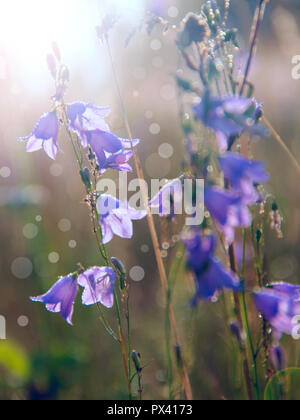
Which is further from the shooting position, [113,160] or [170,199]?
[113,160]

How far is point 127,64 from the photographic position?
15.4 feet

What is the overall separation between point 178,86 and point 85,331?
2.07 metres

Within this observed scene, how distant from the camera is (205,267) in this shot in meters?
0.83

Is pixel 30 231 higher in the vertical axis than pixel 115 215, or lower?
lower

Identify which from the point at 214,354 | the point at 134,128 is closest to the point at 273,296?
the point at 214,354

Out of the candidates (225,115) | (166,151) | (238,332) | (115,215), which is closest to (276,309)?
(238,332)

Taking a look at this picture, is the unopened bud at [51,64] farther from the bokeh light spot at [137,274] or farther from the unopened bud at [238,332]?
the bokeh light spot at [137,274]

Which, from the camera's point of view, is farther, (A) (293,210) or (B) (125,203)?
(A) (293,210)

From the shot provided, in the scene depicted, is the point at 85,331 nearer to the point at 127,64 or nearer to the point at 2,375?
the point at 2,375

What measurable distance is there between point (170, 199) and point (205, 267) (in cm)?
44

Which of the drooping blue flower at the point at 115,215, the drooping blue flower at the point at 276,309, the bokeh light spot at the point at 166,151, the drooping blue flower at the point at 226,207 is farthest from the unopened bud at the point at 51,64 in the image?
the bokeh light spot at the point at 166,151

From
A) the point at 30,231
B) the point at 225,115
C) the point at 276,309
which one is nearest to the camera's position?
the point at 225,115

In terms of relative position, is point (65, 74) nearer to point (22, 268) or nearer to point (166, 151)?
point (22, 268)

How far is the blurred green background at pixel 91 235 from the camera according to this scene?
93.2 inches
